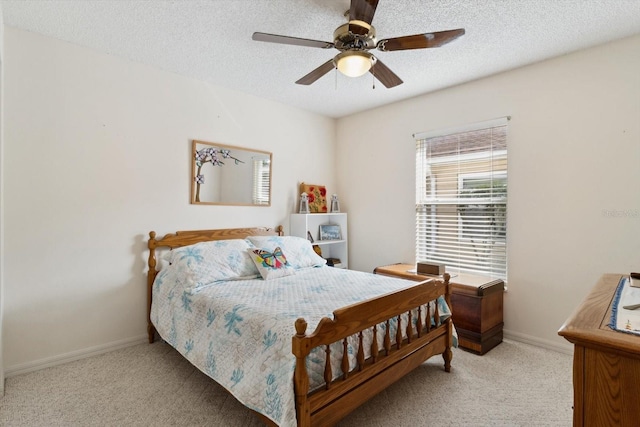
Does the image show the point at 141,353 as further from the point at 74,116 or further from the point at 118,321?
the point at 74,116

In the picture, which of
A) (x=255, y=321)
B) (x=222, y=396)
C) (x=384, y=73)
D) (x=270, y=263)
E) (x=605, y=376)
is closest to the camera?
(x=605, y=376)

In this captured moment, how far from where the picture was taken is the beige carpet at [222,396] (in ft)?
6.22

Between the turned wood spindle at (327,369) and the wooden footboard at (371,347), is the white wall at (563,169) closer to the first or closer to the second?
the wooden footboard at (371,347)

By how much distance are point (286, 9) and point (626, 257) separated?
3057 millimetres

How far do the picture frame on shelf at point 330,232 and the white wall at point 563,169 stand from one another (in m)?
1.72

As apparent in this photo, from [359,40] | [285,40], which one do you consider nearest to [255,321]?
[285,40]

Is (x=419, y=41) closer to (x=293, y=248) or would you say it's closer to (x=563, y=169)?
(x=563, y=169)

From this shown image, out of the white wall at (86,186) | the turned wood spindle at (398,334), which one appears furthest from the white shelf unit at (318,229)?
the turned wood spindle at (398,334)

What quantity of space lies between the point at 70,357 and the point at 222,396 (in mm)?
1417

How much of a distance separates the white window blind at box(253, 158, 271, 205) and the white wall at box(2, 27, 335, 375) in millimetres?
509

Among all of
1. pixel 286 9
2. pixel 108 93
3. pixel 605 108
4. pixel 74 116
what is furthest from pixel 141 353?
pixel 605 108

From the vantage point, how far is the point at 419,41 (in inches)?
75.4

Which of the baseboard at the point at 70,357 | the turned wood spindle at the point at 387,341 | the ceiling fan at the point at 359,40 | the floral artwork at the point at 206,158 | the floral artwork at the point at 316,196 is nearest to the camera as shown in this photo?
the ceiling fan at the point at 359,40

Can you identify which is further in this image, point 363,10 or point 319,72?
point 319,72
